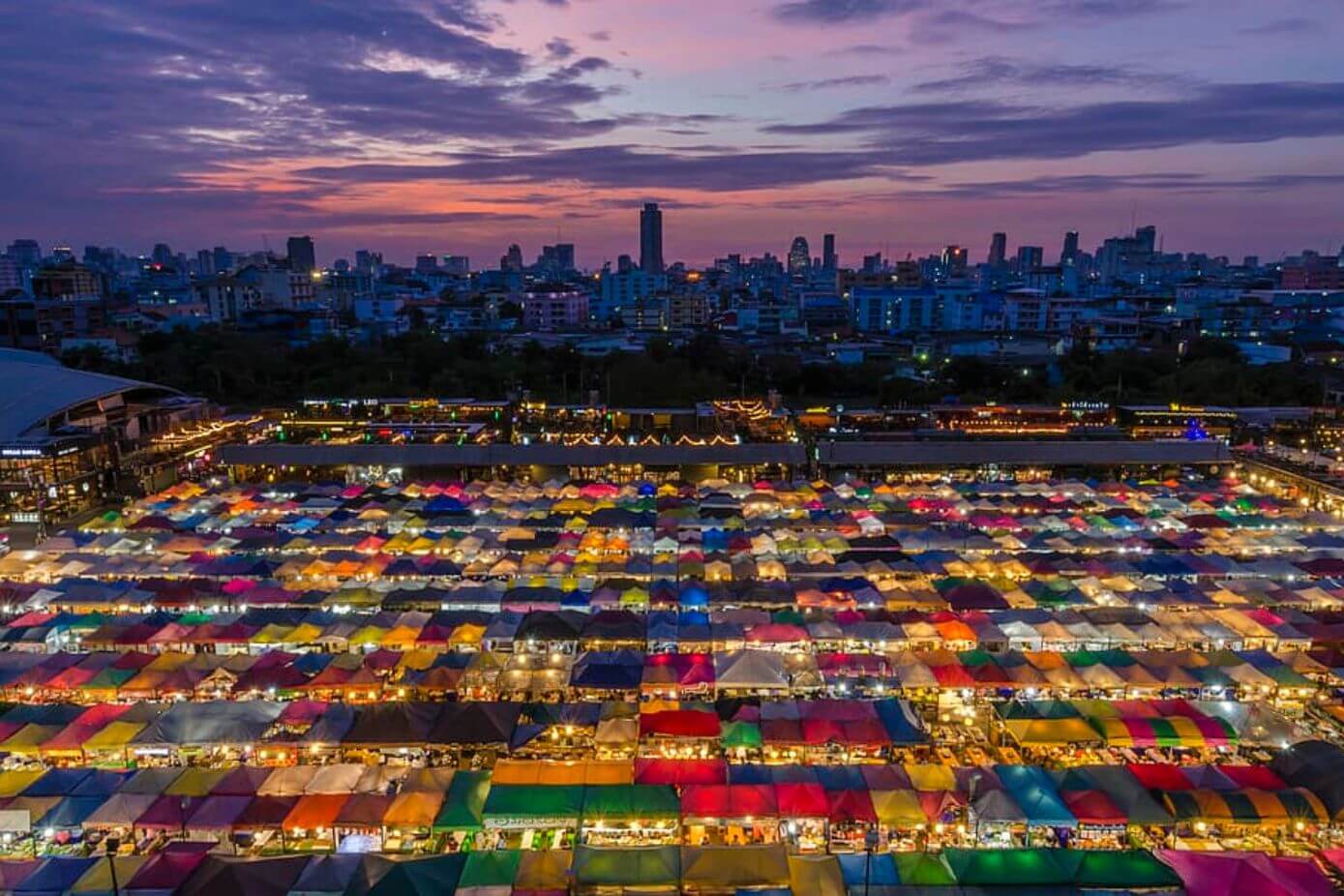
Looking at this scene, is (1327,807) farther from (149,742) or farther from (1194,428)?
(1194,428)

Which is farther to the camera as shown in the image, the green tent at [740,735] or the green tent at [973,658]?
the green tent at [973,658]

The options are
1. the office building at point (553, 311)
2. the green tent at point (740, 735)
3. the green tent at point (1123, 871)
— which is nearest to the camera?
the green tent at point (1123, 871)

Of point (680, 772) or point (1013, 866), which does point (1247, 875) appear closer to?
point (1013, 866)

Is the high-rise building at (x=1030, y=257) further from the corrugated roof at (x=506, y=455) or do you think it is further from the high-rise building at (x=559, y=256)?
the corrugated roof at (x=506, y=455)

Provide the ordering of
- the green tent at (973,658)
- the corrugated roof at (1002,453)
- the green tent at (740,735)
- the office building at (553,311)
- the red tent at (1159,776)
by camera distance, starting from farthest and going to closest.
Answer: the office building at (553,311)
the corrugated roof at (1002,453)
the green tent at (973,658)
the green tent at (740,735)
the red tent at (1159,776)

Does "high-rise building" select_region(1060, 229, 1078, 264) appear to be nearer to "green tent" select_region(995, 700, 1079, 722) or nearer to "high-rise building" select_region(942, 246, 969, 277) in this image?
"high-rise building" select_region(942, 246, 969, 277)

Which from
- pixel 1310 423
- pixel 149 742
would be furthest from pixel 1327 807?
pixel 1310 423

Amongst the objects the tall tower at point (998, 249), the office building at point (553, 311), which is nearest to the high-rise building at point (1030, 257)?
the tall tower at point (998, 249)

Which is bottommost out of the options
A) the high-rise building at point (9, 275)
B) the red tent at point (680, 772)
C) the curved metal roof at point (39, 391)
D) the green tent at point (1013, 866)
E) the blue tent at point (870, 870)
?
the blue tent at point (870, 870)

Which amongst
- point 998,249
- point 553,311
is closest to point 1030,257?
point 998,249
